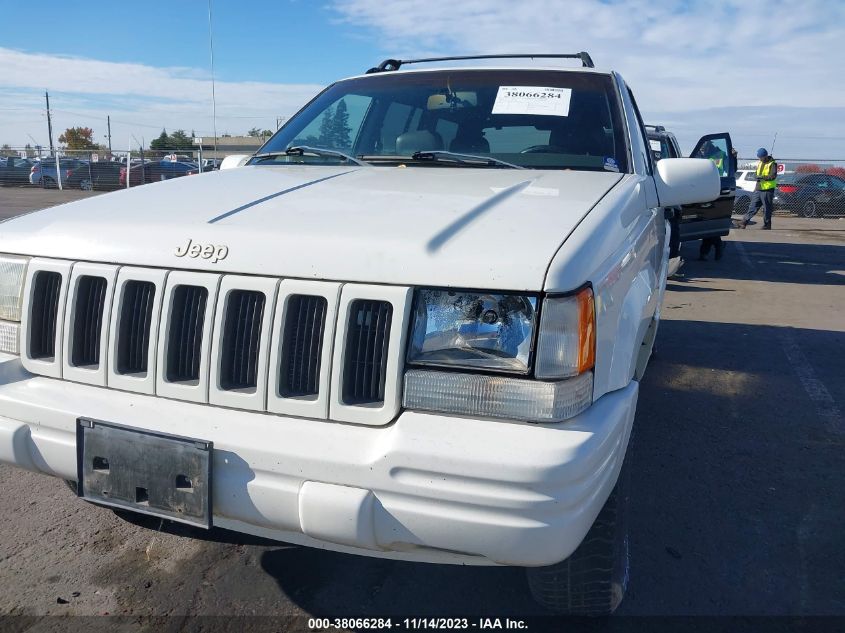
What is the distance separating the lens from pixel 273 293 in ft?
6.44

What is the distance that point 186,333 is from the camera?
82.8 inches

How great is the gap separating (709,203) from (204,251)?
28.5ft

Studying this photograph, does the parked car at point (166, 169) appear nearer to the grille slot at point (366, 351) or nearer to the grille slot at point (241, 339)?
the grille slot at point (241, 339)

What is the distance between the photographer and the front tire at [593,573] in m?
2.21

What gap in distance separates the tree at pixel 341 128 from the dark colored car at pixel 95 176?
25947 mm

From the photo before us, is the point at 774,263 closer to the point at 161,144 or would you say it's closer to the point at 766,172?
the point at 766,172

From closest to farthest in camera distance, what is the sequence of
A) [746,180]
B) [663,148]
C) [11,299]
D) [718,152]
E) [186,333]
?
[186,333] < [11,299] < [663,148] < [718,152] < [746,180]

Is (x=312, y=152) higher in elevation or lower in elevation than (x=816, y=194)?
higher

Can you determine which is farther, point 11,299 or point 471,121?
point 471,121

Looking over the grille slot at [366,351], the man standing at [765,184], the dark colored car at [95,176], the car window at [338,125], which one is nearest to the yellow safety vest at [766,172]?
the man standing at [765,184]

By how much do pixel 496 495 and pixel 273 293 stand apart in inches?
32.0

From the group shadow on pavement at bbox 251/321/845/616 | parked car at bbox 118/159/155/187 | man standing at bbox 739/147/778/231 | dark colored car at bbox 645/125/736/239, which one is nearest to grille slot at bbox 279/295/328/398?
shadow on pavement at bbox 251/321/845/616

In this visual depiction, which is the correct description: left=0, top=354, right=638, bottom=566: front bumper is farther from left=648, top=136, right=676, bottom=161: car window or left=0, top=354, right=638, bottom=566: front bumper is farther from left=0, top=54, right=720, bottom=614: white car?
left=648, top=136, right=676, bottom=161: car window

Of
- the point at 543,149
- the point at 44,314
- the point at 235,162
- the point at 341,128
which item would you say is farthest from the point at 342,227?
the point at 235,162
